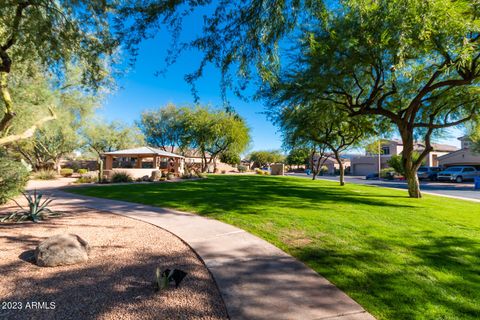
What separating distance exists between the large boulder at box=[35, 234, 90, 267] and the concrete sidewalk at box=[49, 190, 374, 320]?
6.35ft

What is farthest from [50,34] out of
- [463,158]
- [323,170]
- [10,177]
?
[323,170]

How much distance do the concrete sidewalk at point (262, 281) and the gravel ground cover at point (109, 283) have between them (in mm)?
236

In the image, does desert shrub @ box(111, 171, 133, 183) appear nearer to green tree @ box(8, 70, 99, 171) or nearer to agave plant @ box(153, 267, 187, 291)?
green tree @ box(8, 70, 99, 171)

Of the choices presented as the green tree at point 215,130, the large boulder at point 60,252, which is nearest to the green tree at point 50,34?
the large boulder at point 60,252

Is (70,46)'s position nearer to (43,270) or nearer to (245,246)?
(43,270)

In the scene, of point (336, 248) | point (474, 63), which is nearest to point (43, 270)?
point (336, 248)

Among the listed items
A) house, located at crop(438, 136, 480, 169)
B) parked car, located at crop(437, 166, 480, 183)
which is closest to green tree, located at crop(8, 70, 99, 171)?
parked car, located at crop(437, 166, 480, 183)

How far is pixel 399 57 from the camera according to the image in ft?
25.1

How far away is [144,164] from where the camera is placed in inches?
1638

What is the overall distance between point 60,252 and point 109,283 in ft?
4.27

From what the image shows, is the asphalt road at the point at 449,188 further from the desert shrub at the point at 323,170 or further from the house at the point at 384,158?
the desert shrub at the point at 323,170

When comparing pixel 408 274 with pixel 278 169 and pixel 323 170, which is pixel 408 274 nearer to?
pixel 278 169

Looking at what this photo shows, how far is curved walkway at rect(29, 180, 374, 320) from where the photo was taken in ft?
9.38

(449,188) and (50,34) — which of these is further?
(449,188)
